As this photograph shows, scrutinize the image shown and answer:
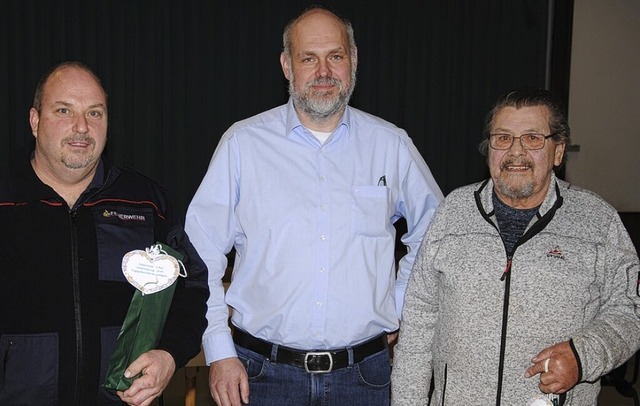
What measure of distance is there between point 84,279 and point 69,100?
0.55 metres

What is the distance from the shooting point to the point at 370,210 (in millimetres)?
2584

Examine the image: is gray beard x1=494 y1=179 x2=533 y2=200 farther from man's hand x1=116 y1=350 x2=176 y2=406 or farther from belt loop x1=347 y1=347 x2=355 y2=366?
man's hand x1=116 y1=350 x2=176 y2=406

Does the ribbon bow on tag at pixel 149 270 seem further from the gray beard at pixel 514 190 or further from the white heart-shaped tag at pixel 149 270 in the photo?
the gray beard at pixel 514 190

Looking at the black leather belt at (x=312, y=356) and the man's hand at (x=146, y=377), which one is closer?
the man's hand at (x=146, y=377)

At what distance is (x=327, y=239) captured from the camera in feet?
8.26

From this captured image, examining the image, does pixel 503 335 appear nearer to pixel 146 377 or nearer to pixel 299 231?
pixel 299 231

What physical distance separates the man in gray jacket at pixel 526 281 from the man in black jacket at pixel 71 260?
2.71 ft

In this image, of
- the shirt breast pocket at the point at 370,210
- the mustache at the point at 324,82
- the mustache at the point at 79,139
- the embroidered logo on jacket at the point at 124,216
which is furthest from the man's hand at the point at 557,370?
the mustache at the point at 79,139

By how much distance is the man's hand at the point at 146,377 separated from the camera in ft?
6.66

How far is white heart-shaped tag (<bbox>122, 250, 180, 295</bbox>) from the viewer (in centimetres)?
208

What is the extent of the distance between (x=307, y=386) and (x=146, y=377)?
62 centimetres

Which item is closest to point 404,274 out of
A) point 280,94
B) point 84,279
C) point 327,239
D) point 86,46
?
point 327,239

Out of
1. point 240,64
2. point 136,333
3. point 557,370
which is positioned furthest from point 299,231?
point 240,64

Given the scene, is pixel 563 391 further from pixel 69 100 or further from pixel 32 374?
pixel 69 100
